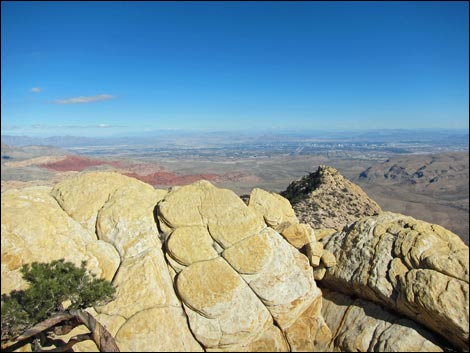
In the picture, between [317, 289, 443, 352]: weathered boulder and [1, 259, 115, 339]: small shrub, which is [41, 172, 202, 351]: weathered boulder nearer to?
[1, 259, 115, 339]: small shrub

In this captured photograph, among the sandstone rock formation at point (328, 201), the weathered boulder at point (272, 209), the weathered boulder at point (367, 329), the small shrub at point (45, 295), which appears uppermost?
the weathered boulder at point (272, 209)

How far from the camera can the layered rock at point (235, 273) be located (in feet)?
62.6

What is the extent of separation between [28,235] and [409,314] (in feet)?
79.7

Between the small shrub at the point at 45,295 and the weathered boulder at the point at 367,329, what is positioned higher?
the small shrub at the point at 45,295

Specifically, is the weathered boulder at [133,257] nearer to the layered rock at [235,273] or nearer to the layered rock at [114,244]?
the layered rock at [114,244]

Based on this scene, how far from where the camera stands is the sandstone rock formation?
1636 inches

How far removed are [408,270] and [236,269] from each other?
36.4 feet

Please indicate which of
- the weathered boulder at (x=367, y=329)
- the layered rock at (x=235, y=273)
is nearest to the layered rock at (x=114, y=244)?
the layered rock at (x=235, y=273)

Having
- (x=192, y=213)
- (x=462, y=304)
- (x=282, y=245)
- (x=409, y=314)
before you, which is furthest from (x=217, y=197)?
(x=462, y=304)

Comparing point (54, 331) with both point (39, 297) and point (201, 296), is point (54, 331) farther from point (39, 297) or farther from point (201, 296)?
point (201, 296)

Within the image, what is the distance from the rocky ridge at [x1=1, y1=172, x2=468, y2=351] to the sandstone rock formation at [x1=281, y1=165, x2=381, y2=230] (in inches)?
675

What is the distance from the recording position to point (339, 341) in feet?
66.5

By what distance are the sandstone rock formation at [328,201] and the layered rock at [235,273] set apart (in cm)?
1835

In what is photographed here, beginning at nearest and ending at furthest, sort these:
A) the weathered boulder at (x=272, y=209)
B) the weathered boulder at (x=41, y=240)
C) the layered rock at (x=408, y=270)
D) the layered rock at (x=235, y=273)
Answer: the layered rock at (x=408, y=270) → the weathered boulder at (x=41, y=240) → the layered rock at (x=235, y=273) → the weathered boulder at (x=272, y=209)
